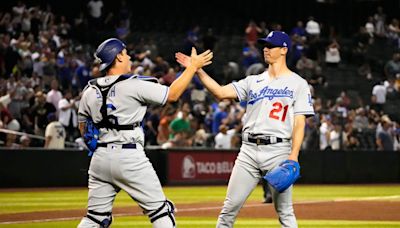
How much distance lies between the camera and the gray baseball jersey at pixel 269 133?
939 cm

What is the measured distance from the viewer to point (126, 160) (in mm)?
8422

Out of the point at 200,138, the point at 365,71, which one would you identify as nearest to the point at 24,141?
the point at 200,138

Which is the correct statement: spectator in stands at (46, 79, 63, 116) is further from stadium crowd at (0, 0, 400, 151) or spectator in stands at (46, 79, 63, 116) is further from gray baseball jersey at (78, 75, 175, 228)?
gray baseball jersey at (78, 75, 175, 228)

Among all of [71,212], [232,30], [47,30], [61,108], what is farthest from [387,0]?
[71,212]

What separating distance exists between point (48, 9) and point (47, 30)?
177cm

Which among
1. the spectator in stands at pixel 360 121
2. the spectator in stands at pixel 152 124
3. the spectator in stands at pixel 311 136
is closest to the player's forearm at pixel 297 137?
the spectator in stands at pixel 152 124

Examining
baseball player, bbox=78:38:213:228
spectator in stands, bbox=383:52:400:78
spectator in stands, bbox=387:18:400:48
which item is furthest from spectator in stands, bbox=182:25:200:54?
baseball player, bbox=78:38:213:228

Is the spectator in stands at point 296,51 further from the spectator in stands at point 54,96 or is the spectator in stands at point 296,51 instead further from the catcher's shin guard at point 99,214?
the catcher's shin guard at point 99,214

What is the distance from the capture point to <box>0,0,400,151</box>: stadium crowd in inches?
977

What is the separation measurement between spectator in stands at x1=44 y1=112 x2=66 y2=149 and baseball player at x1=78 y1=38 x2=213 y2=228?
15403 mm

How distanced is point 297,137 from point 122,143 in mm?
1754

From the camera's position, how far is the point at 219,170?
27344mm

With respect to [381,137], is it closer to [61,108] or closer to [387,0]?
[61,108]

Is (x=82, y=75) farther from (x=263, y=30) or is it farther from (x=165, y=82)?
(x=263, y=30)
